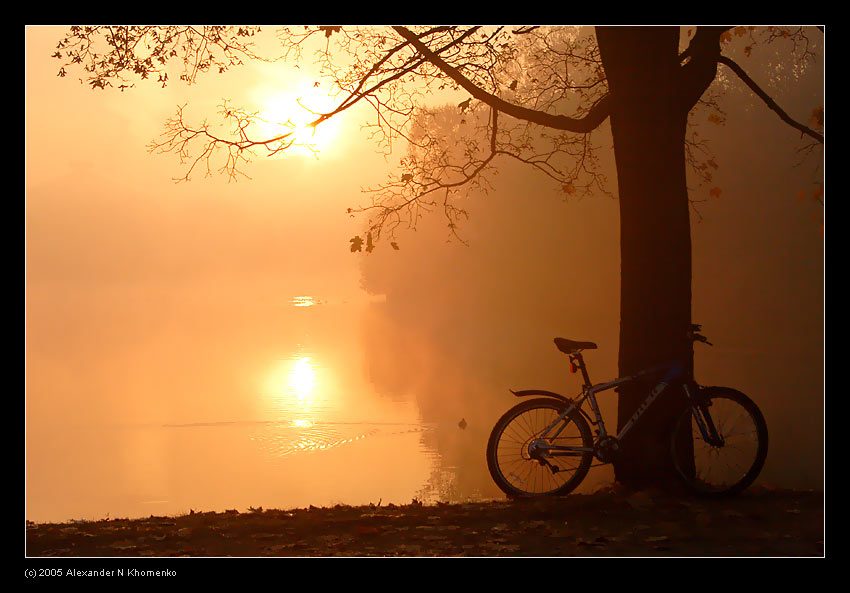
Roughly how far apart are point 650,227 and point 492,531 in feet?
10.2

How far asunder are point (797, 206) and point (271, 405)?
1999 centimetres

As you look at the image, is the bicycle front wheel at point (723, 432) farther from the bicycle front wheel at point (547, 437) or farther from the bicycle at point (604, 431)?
the bicycle front wheel at point (547, 437)

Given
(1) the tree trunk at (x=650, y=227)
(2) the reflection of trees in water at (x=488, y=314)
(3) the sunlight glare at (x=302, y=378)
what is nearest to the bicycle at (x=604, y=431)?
(1) the tree trunk at (x=650, y=227)

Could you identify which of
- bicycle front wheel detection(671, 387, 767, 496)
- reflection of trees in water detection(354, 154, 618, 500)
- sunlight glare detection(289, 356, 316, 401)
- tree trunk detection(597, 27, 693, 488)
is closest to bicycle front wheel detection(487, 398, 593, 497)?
tree trunk detection(597, 27, 693, 488)

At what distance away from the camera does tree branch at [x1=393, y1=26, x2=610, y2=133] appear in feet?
27.9

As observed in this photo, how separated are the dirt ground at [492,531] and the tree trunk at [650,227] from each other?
2.11ft

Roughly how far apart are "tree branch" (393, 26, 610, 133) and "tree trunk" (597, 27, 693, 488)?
2.46 feet

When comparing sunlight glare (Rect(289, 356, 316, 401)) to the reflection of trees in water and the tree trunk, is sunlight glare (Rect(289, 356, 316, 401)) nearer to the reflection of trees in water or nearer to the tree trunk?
the reflection of trees in water

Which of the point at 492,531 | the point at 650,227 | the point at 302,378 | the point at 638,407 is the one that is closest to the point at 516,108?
the point at 650,227

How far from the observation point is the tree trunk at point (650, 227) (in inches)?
302
